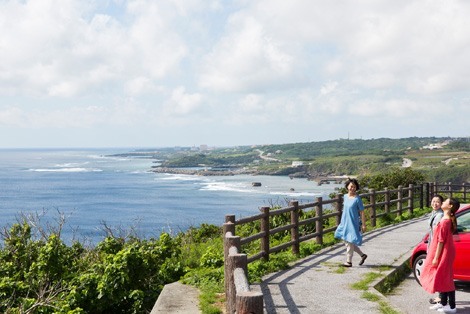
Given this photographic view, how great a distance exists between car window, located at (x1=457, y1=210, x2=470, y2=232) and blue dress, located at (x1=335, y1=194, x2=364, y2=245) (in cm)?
213

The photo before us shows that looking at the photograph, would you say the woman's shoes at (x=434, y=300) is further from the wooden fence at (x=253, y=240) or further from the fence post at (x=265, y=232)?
the fence post at (x=265, y=232)

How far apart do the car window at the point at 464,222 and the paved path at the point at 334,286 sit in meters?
1.11

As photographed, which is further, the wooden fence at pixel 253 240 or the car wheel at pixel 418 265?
the car wheel at pixel 418 265

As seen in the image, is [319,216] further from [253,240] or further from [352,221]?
[253,240]

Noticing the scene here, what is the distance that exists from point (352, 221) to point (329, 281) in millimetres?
1653

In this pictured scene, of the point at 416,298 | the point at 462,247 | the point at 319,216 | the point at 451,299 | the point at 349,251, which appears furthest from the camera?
the point at 319,216

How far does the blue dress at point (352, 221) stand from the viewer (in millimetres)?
10523

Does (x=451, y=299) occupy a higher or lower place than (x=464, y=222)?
lower

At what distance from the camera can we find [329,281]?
9.39 m

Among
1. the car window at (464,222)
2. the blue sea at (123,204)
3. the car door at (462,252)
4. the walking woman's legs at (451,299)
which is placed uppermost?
the car window at (464,222)

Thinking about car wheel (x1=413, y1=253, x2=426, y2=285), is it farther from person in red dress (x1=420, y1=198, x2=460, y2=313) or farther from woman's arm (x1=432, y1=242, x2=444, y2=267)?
woman's arm (x1=432, y1=242, x2=444, y2=267)

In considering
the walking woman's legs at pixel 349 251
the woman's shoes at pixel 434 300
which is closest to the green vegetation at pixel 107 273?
the woman's shoes at pixel 434 300

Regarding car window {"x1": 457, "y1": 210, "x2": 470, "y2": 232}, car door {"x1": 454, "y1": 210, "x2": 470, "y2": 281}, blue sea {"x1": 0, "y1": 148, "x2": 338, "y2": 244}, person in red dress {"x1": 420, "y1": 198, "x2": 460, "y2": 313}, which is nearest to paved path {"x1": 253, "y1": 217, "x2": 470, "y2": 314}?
car door {"x1": 454, "y1": 210, "x2": 470, "y2": 281}

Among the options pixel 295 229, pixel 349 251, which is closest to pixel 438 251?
pixel 349 251
